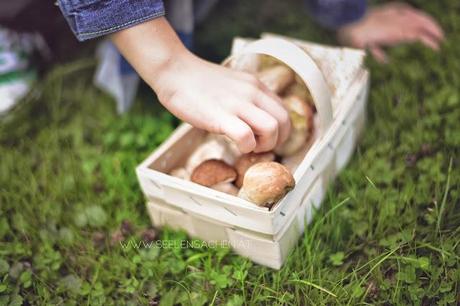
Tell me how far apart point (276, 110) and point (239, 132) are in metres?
0.12

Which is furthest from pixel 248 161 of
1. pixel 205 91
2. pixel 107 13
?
pixel 107 13

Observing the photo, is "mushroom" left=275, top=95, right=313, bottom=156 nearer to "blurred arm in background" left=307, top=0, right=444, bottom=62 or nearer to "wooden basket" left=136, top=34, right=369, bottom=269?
"wooden basket" left=136, top=34, right=369, bottom=269

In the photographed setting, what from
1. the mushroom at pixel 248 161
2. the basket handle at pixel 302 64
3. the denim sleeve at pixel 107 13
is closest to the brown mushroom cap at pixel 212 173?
the mushroom at pixel 248 161

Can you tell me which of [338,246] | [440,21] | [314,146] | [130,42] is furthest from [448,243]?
[440,21]

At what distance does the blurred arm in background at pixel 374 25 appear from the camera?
1665 millimetres

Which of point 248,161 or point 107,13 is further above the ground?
point 107,13

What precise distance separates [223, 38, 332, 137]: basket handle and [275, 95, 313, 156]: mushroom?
0.23 ft

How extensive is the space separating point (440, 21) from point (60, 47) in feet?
4.51

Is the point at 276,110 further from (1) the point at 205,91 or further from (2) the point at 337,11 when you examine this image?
(2) the point at 337,11

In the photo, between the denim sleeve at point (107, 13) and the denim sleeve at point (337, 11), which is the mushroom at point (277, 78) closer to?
the denim sleeve at point (107, 13)

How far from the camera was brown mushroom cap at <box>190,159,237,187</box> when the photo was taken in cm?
108

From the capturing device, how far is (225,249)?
44.5 inches

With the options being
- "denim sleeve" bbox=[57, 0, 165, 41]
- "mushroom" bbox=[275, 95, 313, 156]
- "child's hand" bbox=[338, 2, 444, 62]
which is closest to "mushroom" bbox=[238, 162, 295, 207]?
"mushroom" bbox=[275, 95, 313, 156]

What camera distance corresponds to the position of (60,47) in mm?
1822
